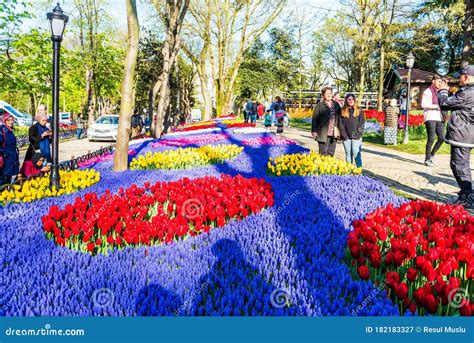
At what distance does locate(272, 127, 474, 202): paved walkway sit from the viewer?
8195 millimetres

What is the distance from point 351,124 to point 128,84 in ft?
18.1

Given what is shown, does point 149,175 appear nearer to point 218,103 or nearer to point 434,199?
point 434,199

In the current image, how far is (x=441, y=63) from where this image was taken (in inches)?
2213

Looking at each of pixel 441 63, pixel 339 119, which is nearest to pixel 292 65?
pixel 441 63

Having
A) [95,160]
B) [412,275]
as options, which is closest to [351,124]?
[412,275]

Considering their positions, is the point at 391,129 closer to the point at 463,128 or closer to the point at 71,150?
the point at 463,128

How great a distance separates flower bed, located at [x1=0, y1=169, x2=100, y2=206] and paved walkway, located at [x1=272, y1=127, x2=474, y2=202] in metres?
6.52

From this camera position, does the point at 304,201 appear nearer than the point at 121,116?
Yes

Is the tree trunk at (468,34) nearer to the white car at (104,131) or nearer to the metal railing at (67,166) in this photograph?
the metal railing at (67,166)

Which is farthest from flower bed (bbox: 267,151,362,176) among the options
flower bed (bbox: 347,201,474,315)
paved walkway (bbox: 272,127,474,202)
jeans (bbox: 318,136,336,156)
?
flower bed (bbox: 347,201,474,315)

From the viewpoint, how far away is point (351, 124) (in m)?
9.57

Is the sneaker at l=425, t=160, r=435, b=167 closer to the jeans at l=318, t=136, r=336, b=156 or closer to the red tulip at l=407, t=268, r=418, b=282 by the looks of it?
the jeans at l=318, t=136, r=336, b=156

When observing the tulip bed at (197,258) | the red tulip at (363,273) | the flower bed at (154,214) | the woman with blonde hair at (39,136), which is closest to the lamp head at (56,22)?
the woman with blonde hair at (39,136)
